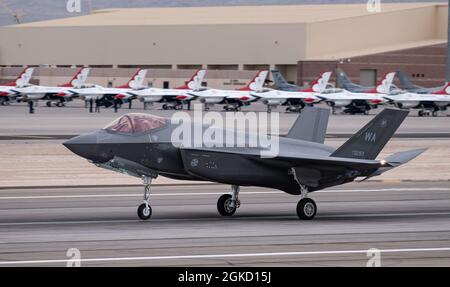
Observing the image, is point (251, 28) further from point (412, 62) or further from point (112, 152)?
point (112, 152)

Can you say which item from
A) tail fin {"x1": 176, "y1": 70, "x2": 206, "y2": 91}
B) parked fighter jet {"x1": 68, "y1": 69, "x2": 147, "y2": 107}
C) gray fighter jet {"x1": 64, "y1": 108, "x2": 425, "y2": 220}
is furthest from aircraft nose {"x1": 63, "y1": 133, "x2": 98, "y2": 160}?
tail fin {"x1": 176, "y1": 70, "x2": 206, "y2": 91}

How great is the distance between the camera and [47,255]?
53.7 feet

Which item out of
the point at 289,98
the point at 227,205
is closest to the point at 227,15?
the point at 289,98

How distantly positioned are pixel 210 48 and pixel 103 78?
13.3 meters

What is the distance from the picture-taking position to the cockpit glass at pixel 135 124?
21.6 m

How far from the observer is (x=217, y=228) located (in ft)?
66.5

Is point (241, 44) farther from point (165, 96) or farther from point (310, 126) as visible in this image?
point (310, 126)

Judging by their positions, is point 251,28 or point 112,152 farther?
point 251,28

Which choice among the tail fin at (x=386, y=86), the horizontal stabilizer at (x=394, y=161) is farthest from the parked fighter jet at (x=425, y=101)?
the horizontal stabilizer at (x=394, y=161)

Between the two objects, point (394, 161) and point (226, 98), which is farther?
point (226, 98)

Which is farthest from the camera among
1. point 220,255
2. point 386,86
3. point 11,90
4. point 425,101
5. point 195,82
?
point 195,82

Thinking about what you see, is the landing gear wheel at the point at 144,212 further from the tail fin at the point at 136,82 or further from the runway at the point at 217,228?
the tail fin at the point at 136,82

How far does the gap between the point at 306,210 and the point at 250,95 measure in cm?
6787
